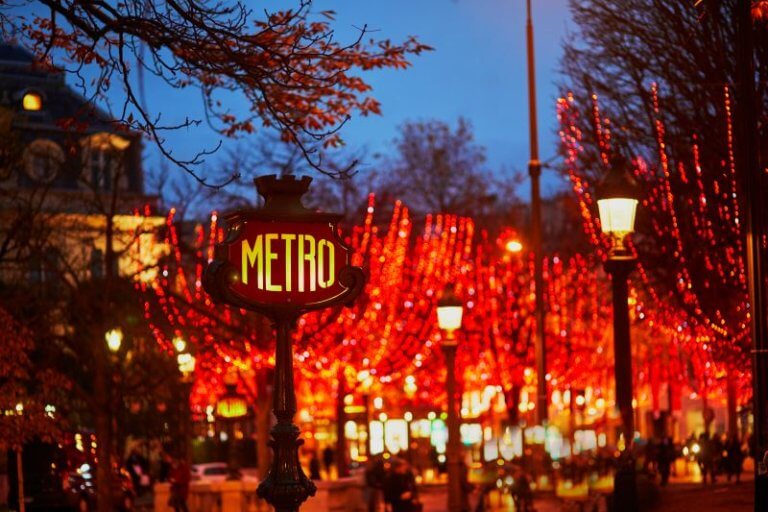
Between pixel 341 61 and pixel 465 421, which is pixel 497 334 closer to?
pixel 465 421

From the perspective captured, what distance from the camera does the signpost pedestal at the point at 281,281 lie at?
450 inches

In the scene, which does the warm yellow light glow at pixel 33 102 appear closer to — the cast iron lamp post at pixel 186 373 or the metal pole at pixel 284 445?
the cast iron lamp post at pixel 186 373

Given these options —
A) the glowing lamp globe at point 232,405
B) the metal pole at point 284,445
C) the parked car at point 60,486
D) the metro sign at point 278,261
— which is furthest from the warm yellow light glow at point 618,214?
the glowing lamp globe at point 232,405

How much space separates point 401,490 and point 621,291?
10377mm

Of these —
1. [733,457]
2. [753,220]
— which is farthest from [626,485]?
[733,457]

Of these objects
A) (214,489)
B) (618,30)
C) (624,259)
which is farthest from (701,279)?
(624,259)

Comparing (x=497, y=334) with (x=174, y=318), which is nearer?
(x=174, y=318)

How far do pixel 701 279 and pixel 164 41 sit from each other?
2067 centimetres

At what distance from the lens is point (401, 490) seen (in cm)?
2586

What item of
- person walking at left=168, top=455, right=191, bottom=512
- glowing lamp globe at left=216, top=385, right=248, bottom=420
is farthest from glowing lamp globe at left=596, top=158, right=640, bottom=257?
glowing lamp globe at left=216, top=385, right=248, bottom=420

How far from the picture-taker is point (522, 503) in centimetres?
3109

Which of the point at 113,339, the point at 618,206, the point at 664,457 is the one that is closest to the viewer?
the point at 618,206

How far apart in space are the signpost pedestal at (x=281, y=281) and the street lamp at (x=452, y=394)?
44.2ft

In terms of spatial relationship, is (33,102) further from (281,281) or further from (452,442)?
(281,281)
